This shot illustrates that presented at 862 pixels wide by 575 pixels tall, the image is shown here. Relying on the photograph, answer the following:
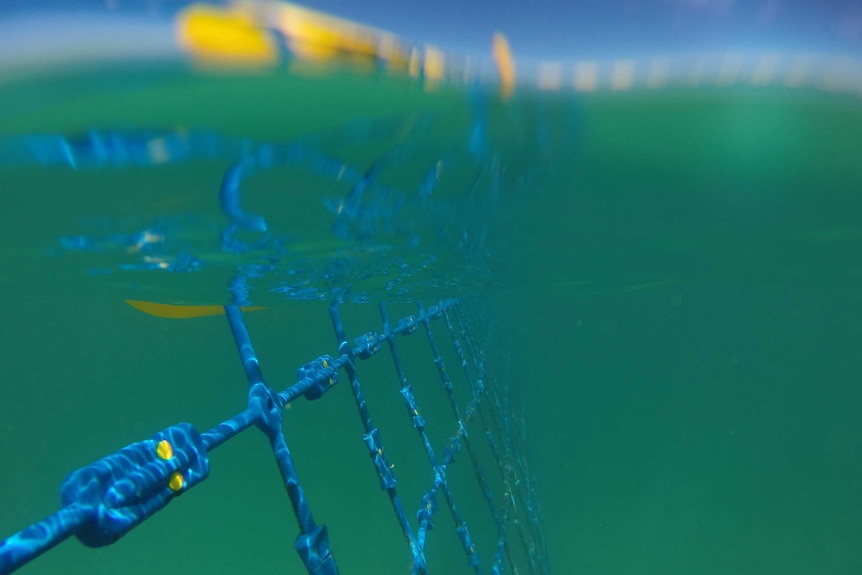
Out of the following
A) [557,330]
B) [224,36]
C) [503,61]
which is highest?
[224,36]

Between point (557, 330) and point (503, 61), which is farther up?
point (503, 61)

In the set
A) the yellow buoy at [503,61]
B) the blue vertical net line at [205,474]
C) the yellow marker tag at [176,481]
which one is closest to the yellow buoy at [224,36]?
the yellow buoy at [503,61]

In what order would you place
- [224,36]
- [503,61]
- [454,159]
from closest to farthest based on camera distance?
[224,36] < [503,61] < [454,159]

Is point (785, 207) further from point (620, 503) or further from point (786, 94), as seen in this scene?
point (620, 503)

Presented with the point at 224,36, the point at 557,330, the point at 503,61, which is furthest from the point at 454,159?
the point at 557,330

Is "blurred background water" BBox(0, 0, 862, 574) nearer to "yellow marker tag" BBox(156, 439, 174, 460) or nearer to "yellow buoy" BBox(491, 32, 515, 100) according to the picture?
"yellow buoy" BBox(491, 32, 515, 100)

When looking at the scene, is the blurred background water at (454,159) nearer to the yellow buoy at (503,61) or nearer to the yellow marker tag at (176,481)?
the yellow buoy at (503,61)

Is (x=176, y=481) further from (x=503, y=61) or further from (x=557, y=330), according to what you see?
(x=557, y=330)

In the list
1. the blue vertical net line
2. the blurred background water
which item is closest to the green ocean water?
the blurred background water
